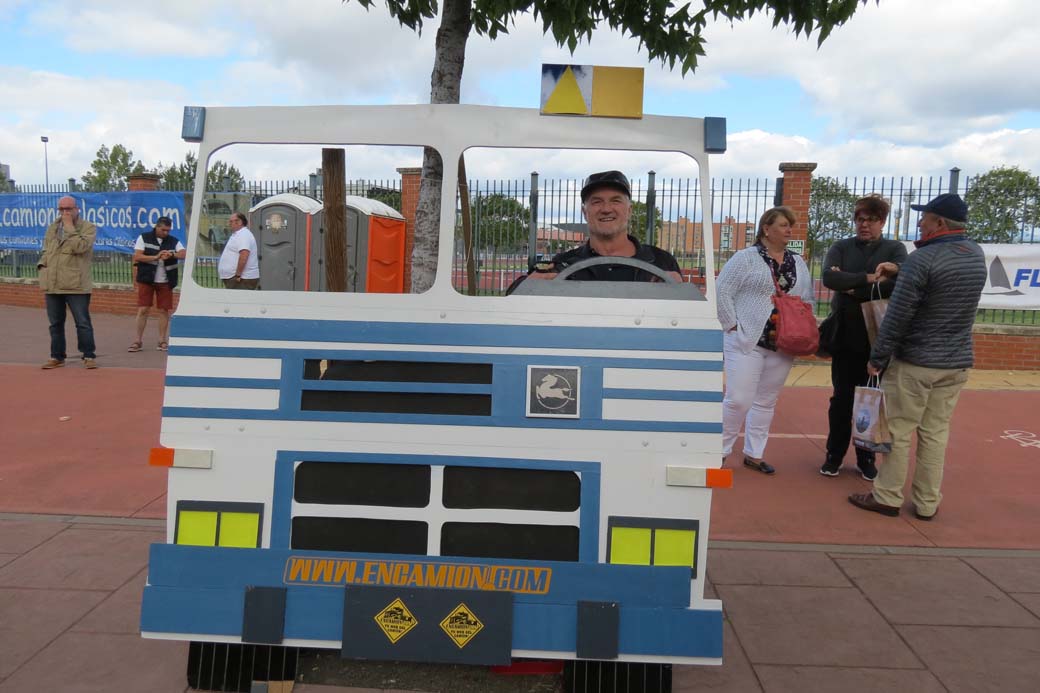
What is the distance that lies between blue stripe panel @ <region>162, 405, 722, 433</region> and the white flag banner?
923cm

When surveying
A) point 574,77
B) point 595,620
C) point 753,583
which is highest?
point 574,77

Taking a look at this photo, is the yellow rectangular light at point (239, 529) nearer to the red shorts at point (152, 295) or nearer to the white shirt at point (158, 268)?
the white shirt at point (158, 268)

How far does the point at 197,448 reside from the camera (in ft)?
8.75

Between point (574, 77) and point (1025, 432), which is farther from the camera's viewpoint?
point (1025, 432)

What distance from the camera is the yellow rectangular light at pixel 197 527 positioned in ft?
8.82

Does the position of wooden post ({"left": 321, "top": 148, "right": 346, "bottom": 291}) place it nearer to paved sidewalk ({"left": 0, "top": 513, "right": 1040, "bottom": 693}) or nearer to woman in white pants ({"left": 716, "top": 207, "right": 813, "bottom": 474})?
paved sidewalk ({"left": 0, "top": 513, "right": 1040, "bottom": 693})

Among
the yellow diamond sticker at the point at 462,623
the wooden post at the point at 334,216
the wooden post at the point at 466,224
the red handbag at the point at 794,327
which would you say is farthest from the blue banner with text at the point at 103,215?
the yellow diamond sticker at the point at 462,623

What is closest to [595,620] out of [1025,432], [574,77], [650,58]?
[574,77]

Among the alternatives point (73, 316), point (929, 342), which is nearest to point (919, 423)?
point (929, 342)

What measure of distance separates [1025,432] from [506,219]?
6000 mm

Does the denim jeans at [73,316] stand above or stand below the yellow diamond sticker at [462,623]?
above

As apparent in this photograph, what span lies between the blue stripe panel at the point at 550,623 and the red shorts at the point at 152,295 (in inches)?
340

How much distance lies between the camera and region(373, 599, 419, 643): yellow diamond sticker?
8.60ft

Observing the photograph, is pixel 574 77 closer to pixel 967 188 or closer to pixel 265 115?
pixel 265 115
